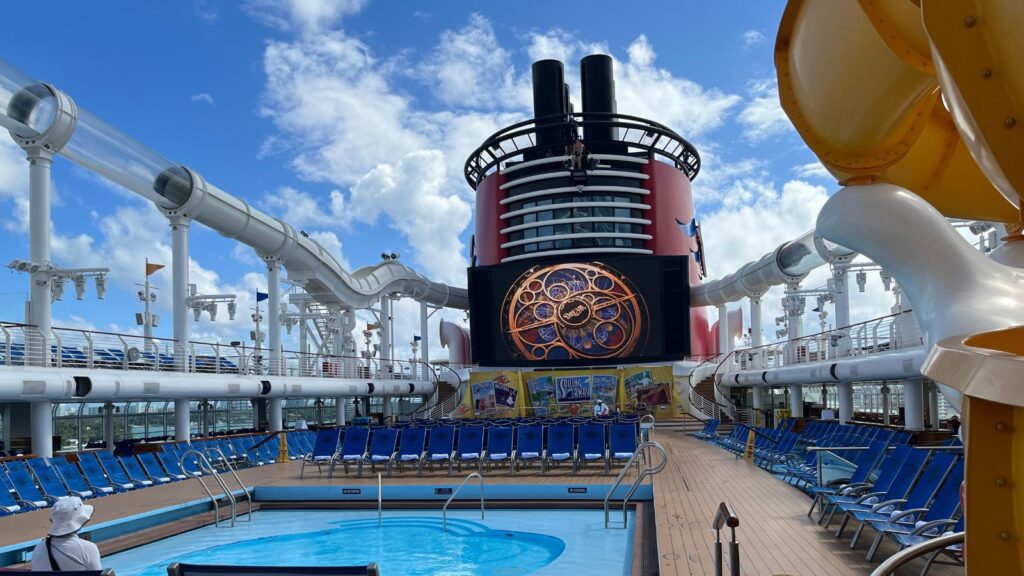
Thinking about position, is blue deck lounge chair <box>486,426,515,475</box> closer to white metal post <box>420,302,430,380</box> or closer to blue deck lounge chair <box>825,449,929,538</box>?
blue deck lounge chair <box>825,449,929,538</box>

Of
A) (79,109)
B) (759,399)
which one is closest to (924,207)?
(79,109)

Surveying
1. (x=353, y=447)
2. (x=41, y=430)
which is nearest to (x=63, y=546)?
(x=353, y=447)

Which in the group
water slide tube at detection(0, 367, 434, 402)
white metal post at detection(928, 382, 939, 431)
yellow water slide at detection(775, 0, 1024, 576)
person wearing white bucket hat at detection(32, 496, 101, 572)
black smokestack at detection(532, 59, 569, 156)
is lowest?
white metal post at detection(928, 382, 939, 431)

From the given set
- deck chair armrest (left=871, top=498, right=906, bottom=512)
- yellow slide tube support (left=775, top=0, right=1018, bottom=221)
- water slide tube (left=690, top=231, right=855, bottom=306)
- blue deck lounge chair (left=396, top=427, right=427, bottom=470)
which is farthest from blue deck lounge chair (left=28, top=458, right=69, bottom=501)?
water slide tube (left=690, top=231, right=855, bottom=306)

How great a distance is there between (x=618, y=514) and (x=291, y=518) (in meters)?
4.11

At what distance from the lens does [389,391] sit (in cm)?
2497

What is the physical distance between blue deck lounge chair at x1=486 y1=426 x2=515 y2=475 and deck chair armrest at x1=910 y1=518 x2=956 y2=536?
24.0 feet

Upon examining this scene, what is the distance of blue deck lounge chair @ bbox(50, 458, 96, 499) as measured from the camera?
9.87 meters

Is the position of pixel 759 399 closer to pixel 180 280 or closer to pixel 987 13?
pixel 180 280

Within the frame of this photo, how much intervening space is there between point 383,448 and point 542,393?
1638 cm

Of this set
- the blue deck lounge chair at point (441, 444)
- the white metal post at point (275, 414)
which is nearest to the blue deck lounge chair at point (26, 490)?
the blue deck lounge chair at point (441, 444)

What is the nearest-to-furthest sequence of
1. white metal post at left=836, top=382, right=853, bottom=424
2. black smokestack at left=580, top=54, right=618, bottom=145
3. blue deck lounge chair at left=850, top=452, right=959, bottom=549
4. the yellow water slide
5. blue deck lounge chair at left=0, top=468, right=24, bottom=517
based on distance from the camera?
the yellow water slide
blue deck lounge chair at left=850, top=452, right=959, bottom=549
blue deck lounge chair at left=0, top=468, right=24, bottom=517
white metal post at left=836, top=382, right=853, bottom=424
black smokestack at left=580, top=54, right=618, bottom=145

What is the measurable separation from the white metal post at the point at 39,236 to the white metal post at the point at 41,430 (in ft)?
2.09

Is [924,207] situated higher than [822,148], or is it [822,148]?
[822,148]
